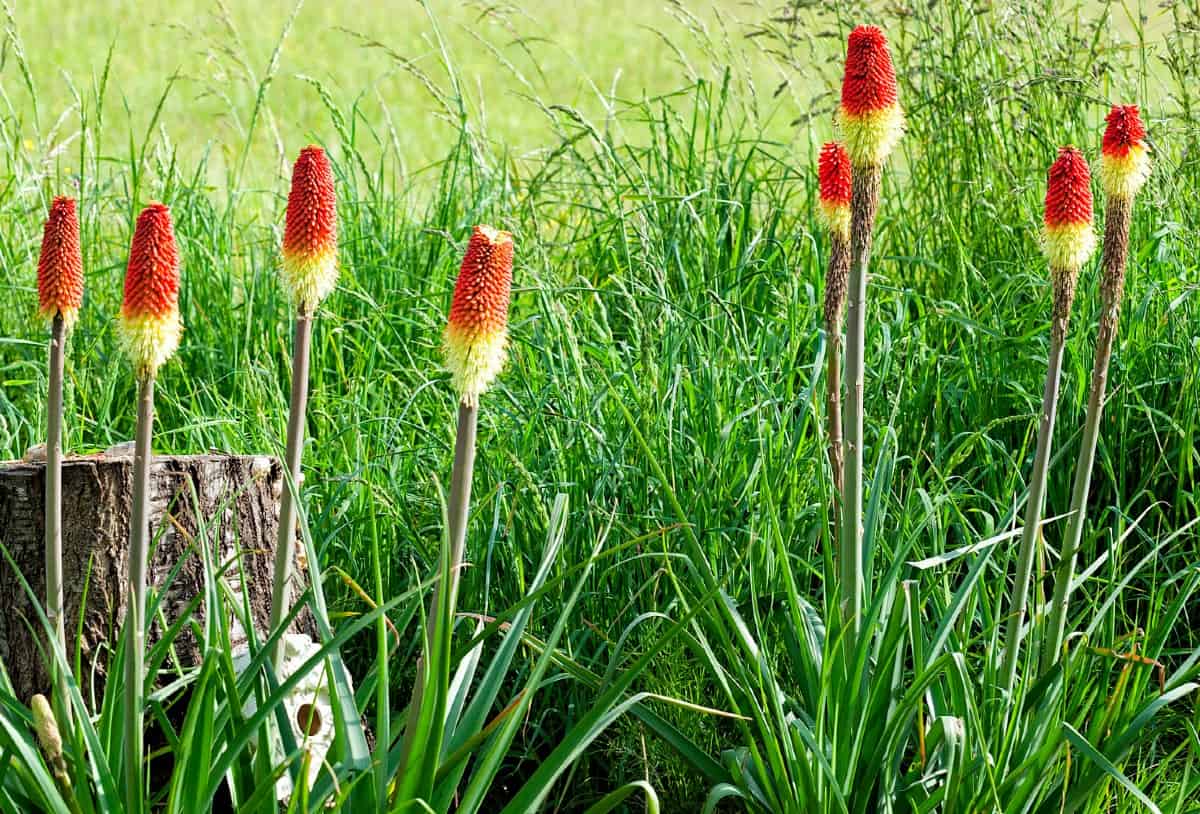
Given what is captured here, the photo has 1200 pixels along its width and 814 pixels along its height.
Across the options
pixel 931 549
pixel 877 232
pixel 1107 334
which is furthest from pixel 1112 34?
pixel 1107 334

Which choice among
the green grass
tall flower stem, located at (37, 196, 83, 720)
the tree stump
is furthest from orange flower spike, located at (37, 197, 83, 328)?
the green grass

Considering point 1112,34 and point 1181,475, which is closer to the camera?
point 1181,475

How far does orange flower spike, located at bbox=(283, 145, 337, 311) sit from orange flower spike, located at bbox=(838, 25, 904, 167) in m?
0.74

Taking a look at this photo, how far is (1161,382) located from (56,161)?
3.46 m

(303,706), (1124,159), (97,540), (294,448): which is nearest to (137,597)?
(294,448)

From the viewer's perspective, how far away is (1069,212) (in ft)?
6.70

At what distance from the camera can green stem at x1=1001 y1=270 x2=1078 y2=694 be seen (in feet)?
6.66

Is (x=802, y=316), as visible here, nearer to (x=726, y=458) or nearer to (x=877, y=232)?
(x=877, y=232)

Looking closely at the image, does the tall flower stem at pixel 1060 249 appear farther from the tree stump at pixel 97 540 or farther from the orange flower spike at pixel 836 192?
the tree stump at pixel 97 540

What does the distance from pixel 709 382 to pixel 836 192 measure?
93 centimetres

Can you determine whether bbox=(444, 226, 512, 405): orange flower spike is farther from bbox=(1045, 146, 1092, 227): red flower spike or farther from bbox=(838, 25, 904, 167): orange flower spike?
bbox=(1045, 146, 1092, 227): red flower spike

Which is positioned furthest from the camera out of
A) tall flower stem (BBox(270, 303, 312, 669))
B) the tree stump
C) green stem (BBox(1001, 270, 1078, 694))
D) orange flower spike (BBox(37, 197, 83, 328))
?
the tree stump

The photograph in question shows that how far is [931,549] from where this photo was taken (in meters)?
2.85

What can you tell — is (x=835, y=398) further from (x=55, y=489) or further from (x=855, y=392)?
(x=55, y=489)
